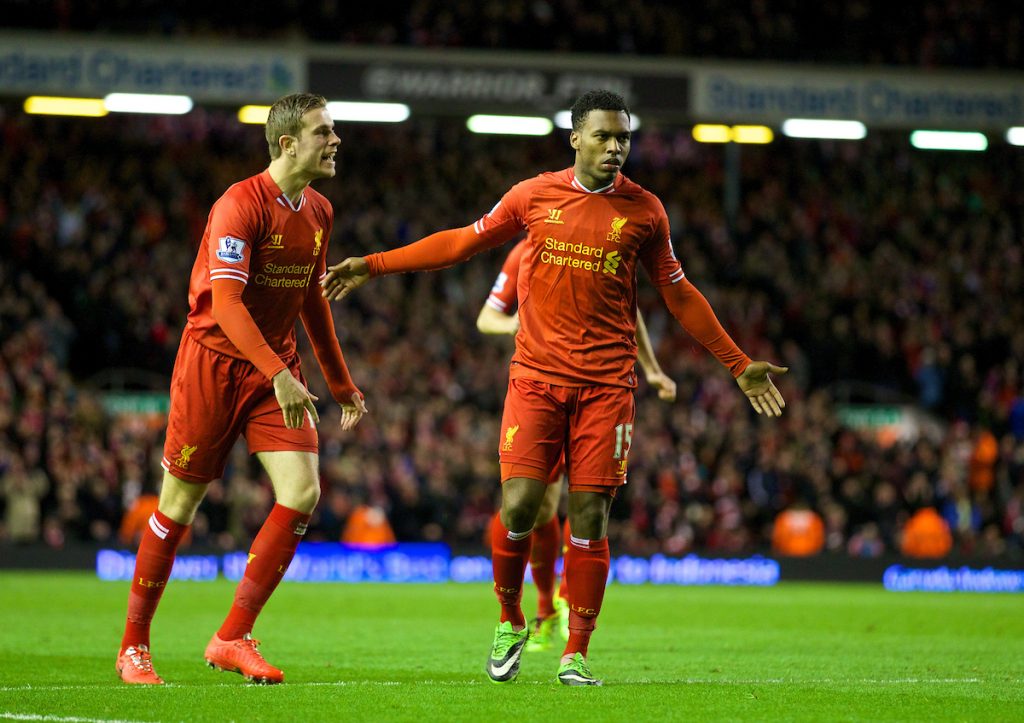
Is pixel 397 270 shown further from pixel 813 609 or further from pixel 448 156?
pixel 448 156

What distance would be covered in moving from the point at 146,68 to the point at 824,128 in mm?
12167

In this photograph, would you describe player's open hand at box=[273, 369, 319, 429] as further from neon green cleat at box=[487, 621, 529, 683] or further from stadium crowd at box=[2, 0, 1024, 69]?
stadium crowd at box=[2, 0, 1024, 69]

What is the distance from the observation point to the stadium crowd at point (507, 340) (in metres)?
22.3

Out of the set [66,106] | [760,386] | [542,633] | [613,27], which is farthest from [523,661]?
[613,27]

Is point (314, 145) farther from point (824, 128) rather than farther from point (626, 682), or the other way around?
point (824, 128)

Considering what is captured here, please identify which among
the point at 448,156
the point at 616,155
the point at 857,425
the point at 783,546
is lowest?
the point at 783,546

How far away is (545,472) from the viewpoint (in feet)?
24.6

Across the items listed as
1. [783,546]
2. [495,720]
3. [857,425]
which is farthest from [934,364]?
[495,720]

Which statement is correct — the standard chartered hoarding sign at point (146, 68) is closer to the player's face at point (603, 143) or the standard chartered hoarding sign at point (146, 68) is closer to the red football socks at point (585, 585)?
the player's face at point (603, 143)

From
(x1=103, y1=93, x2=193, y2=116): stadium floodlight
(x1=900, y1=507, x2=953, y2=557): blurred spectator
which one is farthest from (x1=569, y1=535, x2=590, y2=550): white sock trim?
(x1=103, y1=93, x2=193, y2=116): stadium floodlight

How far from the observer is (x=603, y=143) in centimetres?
742

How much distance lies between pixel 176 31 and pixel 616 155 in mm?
21281

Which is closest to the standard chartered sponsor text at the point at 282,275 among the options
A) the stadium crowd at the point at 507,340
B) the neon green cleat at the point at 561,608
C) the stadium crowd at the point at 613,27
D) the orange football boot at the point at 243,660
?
the orange football boot at the point at 243,660

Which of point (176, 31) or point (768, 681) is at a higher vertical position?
point (176, 31)
